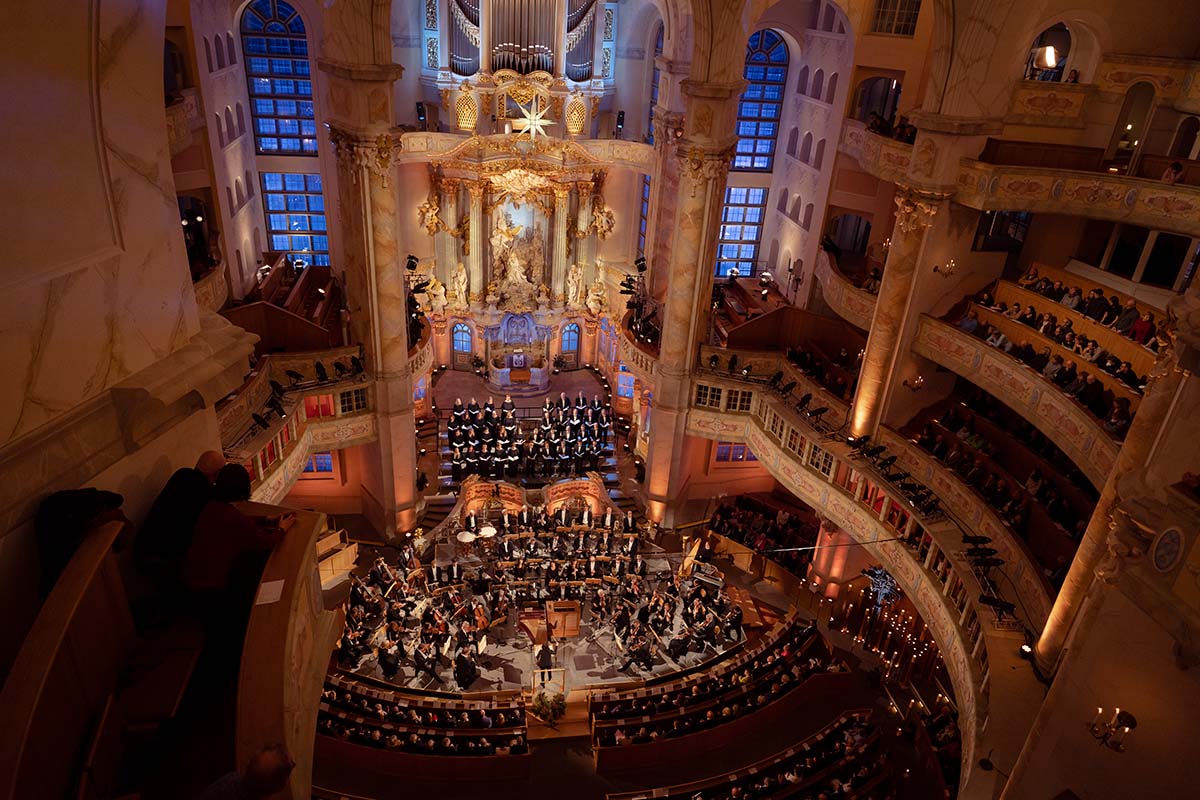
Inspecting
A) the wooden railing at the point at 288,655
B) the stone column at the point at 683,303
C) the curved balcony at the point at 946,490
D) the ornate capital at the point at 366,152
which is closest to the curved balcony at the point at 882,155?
the stone column at the point at 683,303

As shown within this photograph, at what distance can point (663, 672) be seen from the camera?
18781mm

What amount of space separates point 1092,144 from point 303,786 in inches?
774

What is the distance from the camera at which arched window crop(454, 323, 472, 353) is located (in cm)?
3041

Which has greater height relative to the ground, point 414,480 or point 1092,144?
point 1092,144

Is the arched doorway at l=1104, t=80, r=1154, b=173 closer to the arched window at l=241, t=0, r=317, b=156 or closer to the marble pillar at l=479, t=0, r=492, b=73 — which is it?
the marble pillar at l=479, t=0, r=492, b=73

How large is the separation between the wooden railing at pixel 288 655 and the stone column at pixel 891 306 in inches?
577

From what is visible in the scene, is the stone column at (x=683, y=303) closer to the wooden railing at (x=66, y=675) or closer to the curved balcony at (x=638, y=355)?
the curved balcony at (x=638, y=355)

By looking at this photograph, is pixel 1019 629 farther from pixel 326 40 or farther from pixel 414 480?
pixel 326 40

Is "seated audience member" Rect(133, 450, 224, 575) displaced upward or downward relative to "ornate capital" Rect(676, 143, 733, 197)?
downward

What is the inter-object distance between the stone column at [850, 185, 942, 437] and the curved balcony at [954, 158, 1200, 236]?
2.77 ft

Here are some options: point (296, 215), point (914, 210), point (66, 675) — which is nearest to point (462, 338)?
point (296, 215)

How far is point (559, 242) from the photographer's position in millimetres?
29266

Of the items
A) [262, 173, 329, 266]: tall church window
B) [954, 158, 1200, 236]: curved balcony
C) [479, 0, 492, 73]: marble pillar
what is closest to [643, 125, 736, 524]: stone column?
[954, 158, 1200, 236]: curved balcony

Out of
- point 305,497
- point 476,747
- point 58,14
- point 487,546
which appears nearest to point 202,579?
point 58,14
